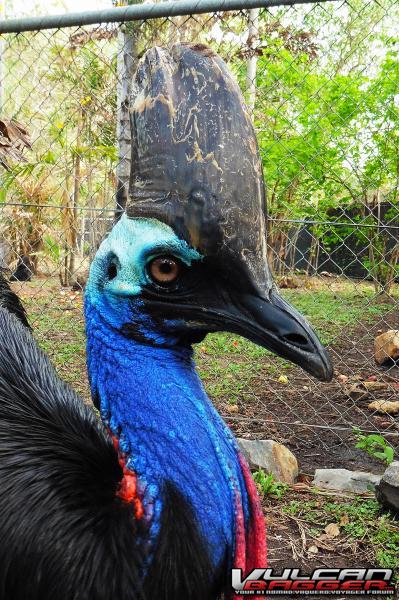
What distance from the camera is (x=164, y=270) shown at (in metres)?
0.96

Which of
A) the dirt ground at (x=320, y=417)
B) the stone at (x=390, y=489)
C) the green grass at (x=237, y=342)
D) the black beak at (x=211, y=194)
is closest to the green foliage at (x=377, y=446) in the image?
the dirt ground at (x=320, y=417)

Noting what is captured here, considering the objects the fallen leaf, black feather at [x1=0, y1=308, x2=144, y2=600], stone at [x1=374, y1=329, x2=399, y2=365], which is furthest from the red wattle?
stone at [x1=374, y1=329, x2=399, y2=365]

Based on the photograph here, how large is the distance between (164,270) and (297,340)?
0.78ft

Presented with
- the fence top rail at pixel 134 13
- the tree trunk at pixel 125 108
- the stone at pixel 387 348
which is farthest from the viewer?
the stone at pixel 387 348

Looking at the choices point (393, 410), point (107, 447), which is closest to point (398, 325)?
point (393, 410)

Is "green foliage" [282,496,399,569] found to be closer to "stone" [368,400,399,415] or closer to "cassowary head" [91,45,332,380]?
"stone" [368,400,399,415]

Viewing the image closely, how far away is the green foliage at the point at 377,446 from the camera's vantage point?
2238 millimetres

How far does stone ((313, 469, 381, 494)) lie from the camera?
2197mm

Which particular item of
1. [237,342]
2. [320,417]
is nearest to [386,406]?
[320,417]

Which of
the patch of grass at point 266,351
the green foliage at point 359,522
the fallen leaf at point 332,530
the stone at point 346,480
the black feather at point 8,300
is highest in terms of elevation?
the black feather at point 8,300

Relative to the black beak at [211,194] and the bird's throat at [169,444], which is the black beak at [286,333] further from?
the bird's throat at [169,444]

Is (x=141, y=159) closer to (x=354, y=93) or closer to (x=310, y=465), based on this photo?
(x=310, y=465)

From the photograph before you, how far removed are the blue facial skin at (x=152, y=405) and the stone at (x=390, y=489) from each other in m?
1.07

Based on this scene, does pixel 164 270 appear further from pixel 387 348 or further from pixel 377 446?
pixel 387 348
